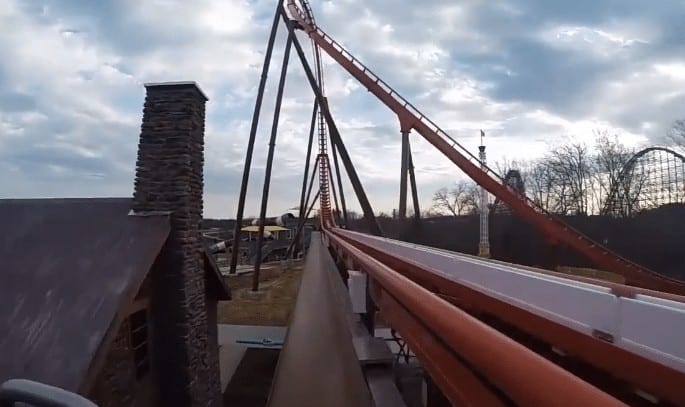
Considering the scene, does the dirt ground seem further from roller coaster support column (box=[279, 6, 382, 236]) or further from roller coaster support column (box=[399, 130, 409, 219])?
roller coaster support column (box=[399, 130, 409, 219])

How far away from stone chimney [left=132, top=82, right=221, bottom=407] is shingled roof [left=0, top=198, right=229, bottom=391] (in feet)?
1.17

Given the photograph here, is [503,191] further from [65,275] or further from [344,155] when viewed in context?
[65,275]

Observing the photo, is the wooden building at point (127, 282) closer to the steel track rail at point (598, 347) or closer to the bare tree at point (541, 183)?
the steel track rail at point (598, 347)

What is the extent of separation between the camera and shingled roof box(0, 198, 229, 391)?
3877mm

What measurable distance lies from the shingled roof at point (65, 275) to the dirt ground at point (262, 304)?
15.1 feet

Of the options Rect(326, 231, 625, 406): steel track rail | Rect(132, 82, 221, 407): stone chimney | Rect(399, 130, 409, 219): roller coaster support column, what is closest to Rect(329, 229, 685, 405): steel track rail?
Rect(326, 231, 625, 406): steel track rail

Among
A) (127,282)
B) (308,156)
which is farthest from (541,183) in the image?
(127,282)

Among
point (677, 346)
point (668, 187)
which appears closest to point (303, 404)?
point (677, 346)

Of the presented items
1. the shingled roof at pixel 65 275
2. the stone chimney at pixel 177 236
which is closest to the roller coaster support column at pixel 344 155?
the stone chimney at pixel 177 236

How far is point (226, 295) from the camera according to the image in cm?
843

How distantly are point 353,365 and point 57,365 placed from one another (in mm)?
2314

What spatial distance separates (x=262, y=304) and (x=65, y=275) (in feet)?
31.7

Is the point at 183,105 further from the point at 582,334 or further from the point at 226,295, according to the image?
the point at 582,334

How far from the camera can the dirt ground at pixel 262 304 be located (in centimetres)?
1233
